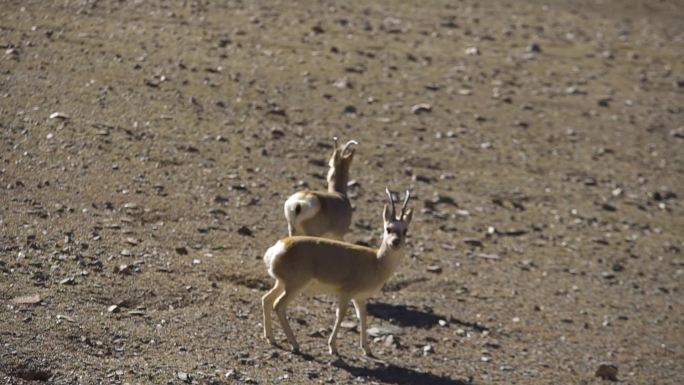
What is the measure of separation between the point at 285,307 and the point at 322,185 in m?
5.38

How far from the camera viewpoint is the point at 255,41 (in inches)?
899

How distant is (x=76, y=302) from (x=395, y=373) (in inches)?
118

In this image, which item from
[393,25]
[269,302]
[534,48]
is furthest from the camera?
[534,48]

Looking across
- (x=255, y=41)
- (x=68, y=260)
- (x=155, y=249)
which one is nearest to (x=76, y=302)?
(x=68, y=260)

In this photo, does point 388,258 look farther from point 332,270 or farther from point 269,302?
point 269,302

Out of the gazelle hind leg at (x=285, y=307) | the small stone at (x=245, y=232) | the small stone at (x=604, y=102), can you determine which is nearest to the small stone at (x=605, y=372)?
the gazelle hind leg at (x=285, y=307)

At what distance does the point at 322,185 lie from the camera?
59.1ft

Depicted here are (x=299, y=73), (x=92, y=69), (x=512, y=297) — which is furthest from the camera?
(x=299, y=73)

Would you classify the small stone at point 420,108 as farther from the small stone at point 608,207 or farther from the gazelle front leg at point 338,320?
the gazelle front leg at point 338,320

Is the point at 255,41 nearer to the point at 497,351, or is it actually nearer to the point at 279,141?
the point at 279,141

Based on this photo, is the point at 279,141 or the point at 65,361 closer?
the point at 65,361

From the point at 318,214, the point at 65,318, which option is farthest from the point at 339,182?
the point at 65,318

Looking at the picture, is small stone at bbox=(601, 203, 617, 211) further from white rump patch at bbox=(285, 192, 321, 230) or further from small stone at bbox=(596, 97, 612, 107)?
white rump patch at bbox=(285, 192, 321, 230)

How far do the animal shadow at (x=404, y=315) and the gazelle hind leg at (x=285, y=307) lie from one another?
187cm
